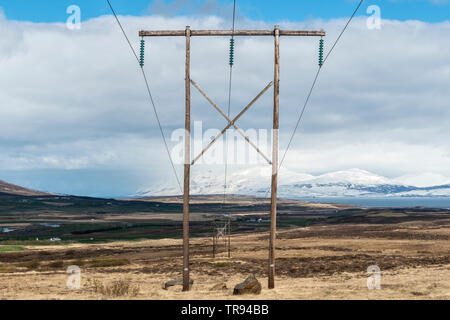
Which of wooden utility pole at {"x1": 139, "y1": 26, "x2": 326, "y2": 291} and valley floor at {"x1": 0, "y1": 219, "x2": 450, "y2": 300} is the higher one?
wooden utility pole at {"x1": 139, "y1": 26, "x2": 326, "y2": 291}

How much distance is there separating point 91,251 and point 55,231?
52204 mm

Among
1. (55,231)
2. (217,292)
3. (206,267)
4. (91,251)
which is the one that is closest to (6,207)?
(55,231)

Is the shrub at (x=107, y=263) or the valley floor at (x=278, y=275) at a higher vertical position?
the valley floor at (x=278, y=275)

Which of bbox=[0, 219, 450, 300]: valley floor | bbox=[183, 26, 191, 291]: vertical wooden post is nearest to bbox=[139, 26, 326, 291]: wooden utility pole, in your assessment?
bbox=[183, 26, 191, 291]: vertical wooden post

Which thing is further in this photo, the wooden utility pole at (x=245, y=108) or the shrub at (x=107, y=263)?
the shrub at (x=107, y=263)

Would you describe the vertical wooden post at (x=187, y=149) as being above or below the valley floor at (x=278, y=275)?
above

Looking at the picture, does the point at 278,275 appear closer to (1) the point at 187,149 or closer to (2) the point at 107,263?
(1) the point at 187,149

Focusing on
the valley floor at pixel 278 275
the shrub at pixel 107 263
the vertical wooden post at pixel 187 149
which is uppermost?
the vertical wooden post at pixel 187 149

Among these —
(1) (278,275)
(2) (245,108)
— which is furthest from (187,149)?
(1) (278,275)

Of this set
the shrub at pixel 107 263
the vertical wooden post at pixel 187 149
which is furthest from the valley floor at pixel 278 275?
the vertical wooden post at pixel 187 149

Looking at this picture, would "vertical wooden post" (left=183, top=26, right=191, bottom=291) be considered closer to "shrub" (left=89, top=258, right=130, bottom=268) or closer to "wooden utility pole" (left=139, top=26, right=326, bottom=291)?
"wooden utility pole" (left=139, top=26, right=326, bottom=291)

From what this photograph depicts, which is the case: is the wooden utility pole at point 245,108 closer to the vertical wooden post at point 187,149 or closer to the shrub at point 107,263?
the vertical wooden post at point 187,149

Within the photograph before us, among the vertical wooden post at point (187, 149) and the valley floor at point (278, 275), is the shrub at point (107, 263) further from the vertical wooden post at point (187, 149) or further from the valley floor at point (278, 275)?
the vertical wooden post at point (187, 149)

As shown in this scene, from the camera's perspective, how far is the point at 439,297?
17.7m
